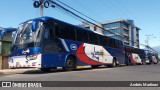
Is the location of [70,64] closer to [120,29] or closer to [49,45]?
[49,45]

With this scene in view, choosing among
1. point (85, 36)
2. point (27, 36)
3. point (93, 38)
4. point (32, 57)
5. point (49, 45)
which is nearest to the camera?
point (32, 57)

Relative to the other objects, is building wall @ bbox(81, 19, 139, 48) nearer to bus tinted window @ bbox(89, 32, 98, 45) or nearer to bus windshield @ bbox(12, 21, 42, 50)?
bus tinted window @ bbox(89, 32, 98, 45)

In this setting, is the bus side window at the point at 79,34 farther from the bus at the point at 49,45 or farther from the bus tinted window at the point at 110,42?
the bus tinted window at the point at 110,42

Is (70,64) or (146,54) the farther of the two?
(146,54)

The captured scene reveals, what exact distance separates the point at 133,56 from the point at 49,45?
84.6 ft

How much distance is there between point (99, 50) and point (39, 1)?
22.9ft

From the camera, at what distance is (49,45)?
1460cm

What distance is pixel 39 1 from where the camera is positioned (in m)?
21.9

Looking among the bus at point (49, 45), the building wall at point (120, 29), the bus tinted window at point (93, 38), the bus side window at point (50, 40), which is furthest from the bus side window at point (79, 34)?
the building wall at point (120, 29)

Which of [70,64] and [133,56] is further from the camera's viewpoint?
[133,56]

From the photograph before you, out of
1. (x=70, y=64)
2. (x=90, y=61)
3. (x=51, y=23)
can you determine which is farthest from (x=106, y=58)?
(x=51, y=23)

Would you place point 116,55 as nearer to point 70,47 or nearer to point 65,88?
point 70,47

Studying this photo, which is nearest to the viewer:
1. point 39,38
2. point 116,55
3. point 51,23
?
point 39,38

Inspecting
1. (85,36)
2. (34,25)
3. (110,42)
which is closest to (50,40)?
(34,25)
